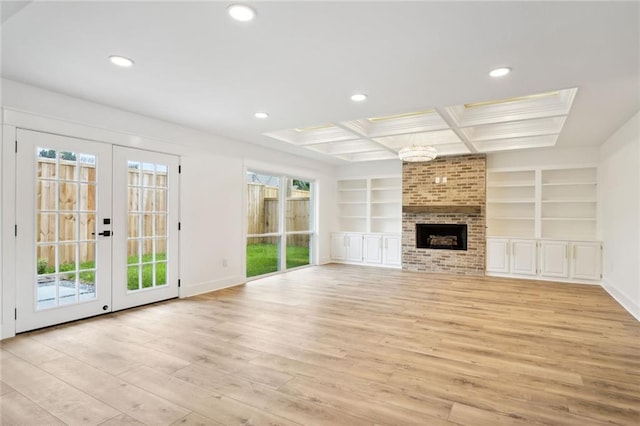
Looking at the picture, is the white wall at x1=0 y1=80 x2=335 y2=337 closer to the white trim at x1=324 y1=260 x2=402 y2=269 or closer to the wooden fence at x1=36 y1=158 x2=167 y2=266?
the wooden fence at x1=36 y1=158 x2=167 y2=266

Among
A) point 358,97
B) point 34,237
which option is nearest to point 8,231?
point 34,237

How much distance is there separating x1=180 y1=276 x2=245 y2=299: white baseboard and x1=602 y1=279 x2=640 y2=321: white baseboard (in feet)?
18.5

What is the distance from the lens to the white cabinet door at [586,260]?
6242mm

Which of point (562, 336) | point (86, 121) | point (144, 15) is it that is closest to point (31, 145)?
point (86, 121)

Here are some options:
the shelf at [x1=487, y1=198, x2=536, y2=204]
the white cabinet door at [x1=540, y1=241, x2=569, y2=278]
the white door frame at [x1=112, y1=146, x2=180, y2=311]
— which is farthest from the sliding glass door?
the white cabinet door at [x1=540, y1=241, x2=569, y2=278]

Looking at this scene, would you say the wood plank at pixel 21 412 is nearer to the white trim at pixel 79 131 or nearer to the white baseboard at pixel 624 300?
the white trim at pixel 79 131

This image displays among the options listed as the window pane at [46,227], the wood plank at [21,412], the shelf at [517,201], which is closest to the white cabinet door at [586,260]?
the shelf at [517,201]

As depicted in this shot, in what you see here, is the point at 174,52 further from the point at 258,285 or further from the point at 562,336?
the point at 562,336

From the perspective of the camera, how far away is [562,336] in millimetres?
3512

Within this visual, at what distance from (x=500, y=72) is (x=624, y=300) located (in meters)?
3.92

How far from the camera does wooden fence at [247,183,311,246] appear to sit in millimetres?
6586

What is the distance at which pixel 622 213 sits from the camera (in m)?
4.97

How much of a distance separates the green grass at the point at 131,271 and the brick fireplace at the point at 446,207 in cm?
526

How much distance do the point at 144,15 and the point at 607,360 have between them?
177 inches
